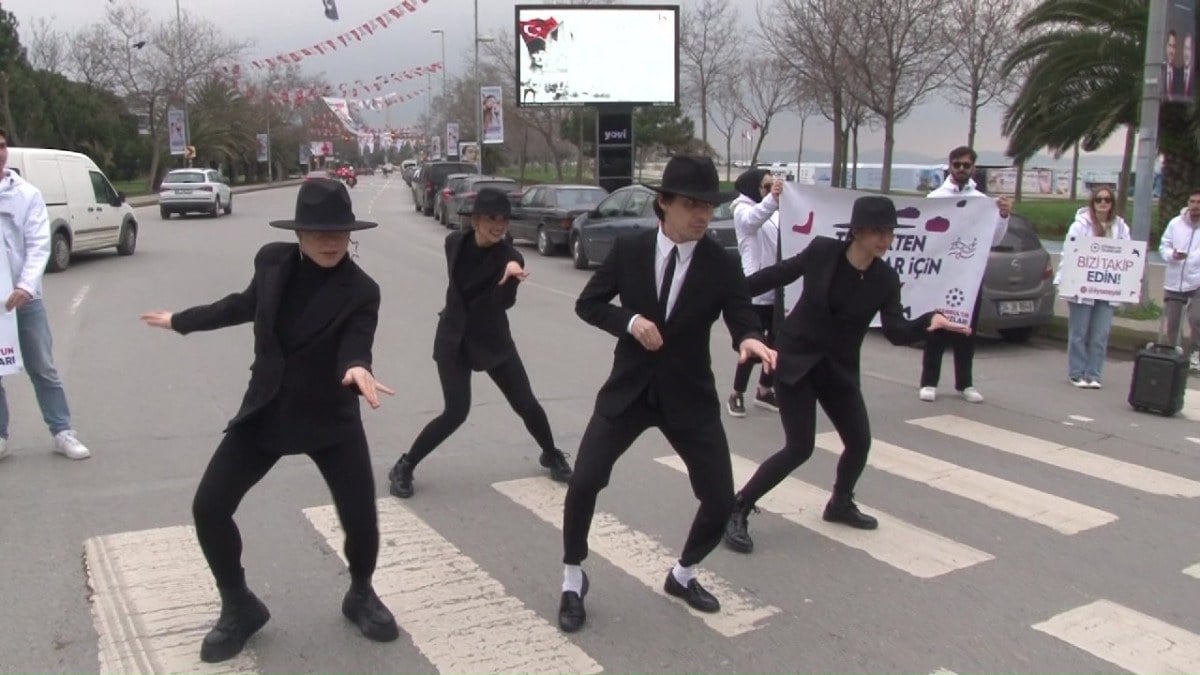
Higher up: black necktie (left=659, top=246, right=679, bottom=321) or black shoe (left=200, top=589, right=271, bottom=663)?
black necktie (left=659, top=246, right=679, bottom=321)

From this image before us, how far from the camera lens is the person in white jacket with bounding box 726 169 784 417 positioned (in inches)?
289

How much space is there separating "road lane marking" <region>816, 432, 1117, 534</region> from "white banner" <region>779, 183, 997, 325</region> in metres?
1.84

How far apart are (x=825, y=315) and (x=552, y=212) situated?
16.6m

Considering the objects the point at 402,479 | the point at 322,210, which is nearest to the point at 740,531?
the point at 402,479

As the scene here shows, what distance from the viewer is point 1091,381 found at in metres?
9.23

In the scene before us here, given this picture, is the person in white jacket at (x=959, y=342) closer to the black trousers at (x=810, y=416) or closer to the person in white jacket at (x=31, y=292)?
the black trousers at (x=810, y=416)

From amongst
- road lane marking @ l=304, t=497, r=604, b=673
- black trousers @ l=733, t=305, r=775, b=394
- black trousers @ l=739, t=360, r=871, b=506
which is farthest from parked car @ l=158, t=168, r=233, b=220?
black trousers @ l=739, t=360, r=871, b=506

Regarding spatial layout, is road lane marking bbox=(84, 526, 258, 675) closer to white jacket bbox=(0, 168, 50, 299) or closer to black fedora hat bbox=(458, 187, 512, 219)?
white jacket bbox=(0, 168, 50, 299)

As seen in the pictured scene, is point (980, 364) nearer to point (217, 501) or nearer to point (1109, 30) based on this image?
point (217, 501)

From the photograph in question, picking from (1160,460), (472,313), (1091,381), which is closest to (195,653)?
(472,313)

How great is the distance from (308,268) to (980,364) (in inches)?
322

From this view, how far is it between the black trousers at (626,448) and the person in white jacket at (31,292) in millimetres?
3931

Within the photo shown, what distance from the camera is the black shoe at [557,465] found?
20.5 feet

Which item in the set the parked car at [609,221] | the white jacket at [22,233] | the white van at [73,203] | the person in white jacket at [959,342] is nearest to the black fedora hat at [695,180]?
the white jacket at [22,233]
